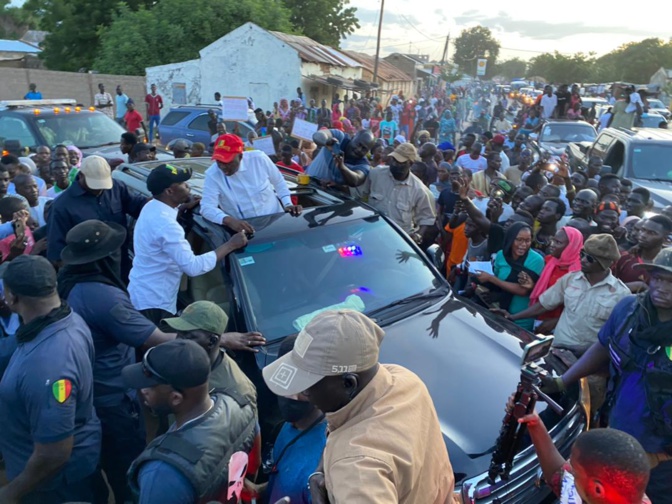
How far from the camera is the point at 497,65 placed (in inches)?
5187

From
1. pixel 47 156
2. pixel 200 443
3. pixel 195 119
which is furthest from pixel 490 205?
pixel 195 119

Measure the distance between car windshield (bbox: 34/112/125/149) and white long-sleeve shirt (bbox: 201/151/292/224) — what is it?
545 centimetres

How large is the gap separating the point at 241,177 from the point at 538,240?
114 inches

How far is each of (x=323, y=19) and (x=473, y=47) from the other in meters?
87.6

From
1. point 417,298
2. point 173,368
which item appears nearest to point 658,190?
point 417,298

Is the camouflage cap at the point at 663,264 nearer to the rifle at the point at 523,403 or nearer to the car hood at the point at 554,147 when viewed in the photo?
the rifle at the point at 523,403

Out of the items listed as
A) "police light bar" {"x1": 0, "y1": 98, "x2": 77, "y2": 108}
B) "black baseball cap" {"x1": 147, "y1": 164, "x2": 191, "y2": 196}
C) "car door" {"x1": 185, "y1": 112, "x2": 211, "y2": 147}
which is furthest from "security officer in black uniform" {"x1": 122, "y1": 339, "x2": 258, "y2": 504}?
"car door" {"x1": 185, "y1": 112, "x2": 211, "y2": 147}

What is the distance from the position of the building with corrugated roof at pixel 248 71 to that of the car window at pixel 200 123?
1084cm

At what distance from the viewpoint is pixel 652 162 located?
28.5ft

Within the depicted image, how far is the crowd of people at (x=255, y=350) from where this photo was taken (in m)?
1.54

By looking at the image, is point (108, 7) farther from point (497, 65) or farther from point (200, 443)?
point (497, 65)

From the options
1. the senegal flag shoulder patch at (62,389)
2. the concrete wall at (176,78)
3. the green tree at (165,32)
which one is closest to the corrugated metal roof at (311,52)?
the green tree at (165,32)

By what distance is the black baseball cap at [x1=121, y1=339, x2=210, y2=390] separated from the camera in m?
1.95

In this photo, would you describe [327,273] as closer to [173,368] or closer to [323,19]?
[173,368]
